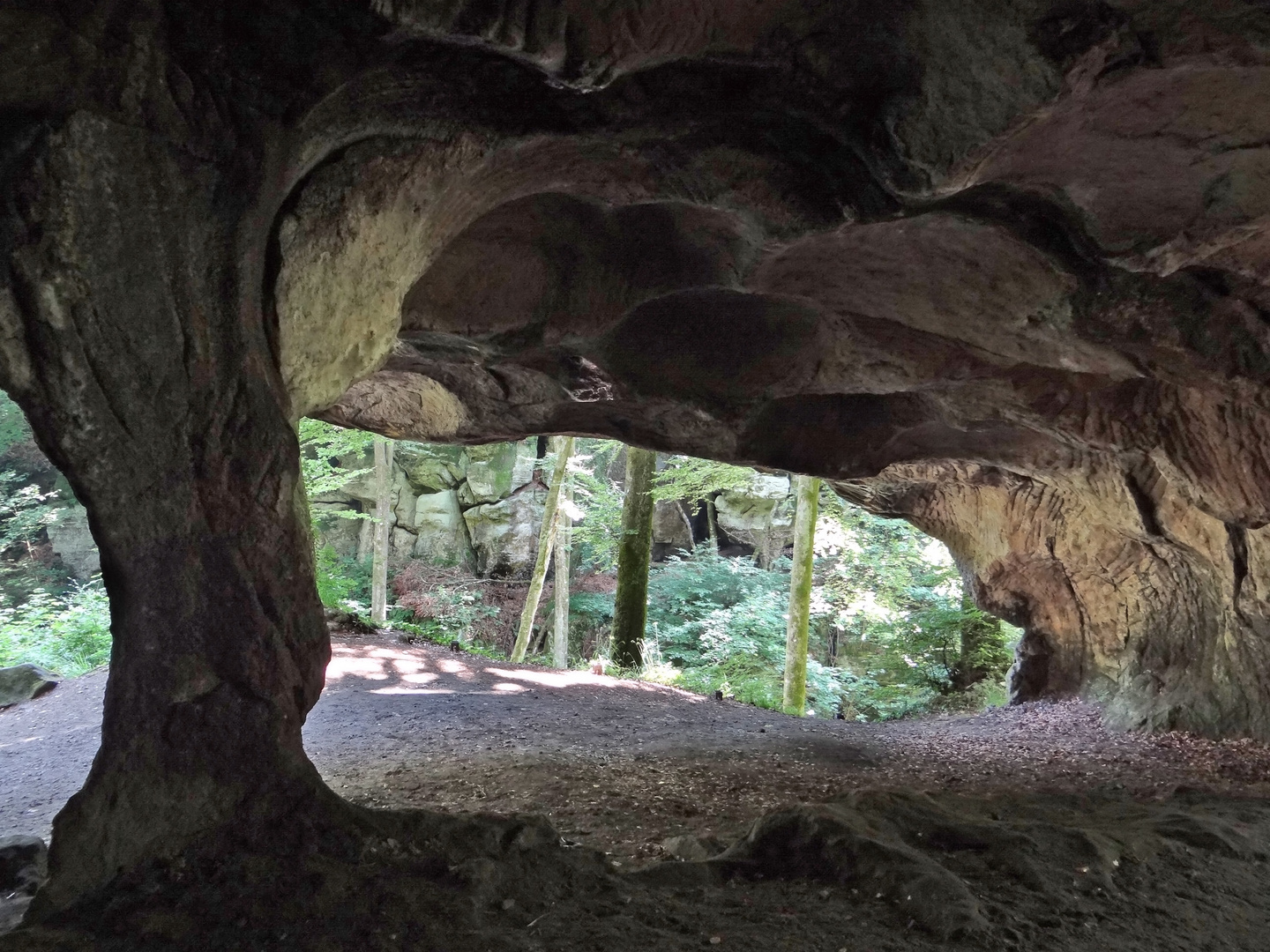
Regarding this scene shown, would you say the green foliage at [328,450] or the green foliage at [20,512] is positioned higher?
the green foliage at [328,450]

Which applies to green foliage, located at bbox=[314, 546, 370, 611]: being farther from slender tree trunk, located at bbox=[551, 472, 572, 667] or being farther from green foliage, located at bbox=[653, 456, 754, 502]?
green foliage, located at bbox=[653, 456, 754, 502]

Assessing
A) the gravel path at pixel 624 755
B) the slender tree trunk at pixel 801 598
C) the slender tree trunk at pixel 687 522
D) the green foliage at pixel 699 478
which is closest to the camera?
Answer: the gravel path at pixel 624 755

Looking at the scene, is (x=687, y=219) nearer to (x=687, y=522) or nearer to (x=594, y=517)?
(x=594, y=517)

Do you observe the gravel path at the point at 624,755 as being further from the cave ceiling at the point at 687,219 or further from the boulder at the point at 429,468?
the boulder at the point at 429,468

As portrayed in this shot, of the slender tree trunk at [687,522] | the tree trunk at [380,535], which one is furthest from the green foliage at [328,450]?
the slender tree trunk at [687,522]

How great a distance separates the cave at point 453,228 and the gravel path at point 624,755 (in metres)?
1.88

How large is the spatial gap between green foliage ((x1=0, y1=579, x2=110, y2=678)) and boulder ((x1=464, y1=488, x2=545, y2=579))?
968cm

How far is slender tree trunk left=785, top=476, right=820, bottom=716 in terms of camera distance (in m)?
12.1

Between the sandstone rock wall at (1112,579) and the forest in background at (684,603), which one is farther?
the forest in background at (684,603)

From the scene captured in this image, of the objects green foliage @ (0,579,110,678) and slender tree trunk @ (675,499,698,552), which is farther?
slender tree trunk @ (675,499,698,552)

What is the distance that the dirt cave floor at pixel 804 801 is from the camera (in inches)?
116

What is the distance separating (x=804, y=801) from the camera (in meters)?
5.16

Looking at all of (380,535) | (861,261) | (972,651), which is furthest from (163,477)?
(972,651)

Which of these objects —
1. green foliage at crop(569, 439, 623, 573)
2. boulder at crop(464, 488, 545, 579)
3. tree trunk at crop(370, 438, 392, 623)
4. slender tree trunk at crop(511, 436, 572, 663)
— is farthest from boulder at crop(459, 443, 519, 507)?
slender tree trunk at crop(511, 436, 572, 663)
